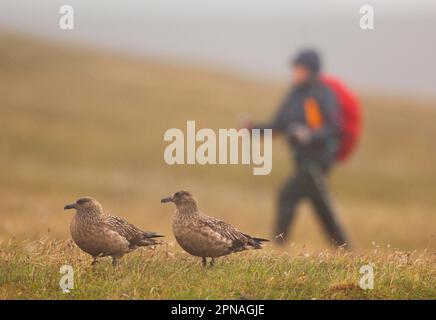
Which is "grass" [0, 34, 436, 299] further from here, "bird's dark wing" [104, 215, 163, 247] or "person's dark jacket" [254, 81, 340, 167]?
"person's dark jacket" [254, 81, 340, 167]

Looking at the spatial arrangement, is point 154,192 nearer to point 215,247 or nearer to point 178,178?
point 178,178

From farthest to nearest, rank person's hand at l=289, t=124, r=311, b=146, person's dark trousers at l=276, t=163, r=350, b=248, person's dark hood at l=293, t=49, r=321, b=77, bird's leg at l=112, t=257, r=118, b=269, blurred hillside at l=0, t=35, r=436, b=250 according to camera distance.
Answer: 1. blurred hillside at l=0, t=35, r=436, b=250
2. person's dark hood at l=293, t=49, r=321, b=77
3. person's dark trousers at l=276, t=163, r=350, b=248
4. person's hand at l=289, t=124, r=311, b=146
5. bird's leg at l=112, t=257, r=118, b=269

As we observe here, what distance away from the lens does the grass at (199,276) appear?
8141 mm

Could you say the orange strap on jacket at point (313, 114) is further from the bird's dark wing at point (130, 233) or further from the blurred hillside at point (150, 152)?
the bird's dark wing at point (130, 233)

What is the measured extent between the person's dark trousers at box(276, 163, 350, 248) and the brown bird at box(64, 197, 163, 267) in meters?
8.60

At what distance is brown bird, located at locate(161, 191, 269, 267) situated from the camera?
8.20 meters

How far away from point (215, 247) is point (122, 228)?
37.0 inches

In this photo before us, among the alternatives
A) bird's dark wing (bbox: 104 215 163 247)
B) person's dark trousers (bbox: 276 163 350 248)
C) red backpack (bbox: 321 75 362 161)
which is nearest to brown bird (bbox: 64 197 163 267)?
bird's dark wing (bbox: 104 215 163 247)

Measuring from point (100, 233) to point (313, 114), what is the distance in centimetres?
953

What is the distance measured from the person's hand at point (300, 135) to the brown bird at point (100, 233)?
27.6 ft

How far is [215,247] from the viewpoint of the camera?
8305mm

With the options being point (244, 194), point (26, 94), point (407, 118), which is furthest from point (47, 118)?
point (407, 118)

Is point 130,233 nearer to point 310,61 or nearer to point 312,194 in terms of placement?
point 312,194

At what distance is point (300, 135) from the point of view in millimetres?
16375
